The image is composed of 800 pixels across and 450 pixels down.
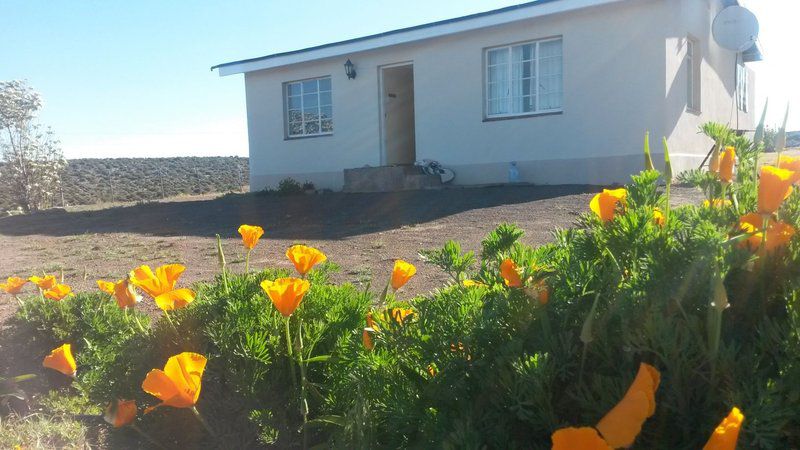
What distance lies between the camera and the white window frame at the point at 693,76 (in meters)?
11.1

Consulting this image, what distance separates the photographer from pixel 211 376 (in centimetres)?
176

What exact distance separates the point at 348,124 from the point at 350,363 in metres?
12.2

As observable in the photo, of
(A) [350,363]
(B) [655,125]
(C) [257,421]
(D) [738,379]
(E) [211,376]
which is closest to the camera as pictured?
(D) [738,379]

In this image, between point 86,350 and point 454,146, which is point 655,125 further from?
point 86,350

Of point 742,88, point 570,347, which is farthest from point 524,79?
point 570,347

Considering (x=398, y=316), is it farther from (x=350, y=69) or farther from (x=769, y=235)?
(x=350, y=69)

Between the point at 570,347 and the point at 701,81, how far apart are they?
12136 millimetres

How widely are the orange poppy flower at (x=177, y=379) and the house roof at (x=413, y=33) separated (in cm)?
985

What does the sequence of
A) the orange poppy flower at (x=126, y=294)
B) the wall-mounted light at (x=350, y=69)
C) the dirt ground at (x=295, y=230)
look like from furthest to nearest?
1. the wall-mounted light at (x=350, y=69)
2. the dirt ground at (x=295, y=230)
3. the orange poppy flower at (x=126, y=294)

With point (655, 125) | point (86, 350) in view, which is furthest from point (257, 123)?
point (86, 350)

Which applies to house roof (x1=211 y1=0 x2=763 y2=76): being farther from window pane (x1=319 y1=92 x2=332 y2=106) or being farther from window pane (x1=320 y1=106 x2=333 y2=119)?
window pane (x1=320 y1=106 x2=333 y2=119)

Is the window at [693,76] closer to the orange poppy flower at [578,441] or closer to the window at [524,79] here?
the window at [524,79]

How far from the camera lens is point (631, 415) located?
2.64ft

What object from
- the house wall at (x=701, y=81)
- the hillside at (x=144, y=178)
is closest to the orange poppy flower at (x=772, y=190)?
the house wall at (x=701, y=81)
